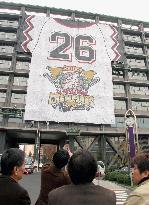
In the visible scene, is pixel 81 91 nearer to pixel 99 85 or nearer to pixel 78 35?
pixel 99 85

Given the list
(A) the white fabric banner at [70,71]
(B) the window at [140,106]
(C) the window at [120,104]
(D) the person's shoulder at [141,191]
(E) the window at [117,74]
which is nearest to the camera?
(D) the person's shoulder at [141,191]

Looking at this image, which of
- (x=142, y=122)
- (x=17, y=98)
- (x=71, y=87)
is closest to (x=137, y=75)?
(x=142, y=122)

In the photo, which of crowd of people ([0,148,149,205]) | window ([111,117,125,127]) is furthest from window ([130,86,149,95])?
crowd of people ([0,148,149,205])

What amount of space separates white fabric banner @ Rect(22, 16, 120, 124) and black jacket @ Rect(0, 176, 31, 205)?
40.8 m

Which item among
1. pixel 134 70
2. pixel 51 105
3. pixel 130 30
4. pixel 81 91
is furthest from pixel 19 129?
pixel 130 30

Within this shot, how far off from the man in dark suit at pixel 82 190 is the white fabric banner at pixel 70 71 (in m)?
41.2

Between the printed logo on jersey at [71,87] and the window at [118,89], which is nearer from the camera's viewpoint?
the printed logo on jersey at [71,87]

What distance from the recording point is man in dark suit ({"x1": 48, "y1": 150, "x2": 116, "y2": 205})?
299cm

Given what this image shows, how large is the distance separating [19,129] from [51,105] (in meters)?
5.59

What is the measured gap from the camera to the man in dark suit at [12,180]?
11.0 feet

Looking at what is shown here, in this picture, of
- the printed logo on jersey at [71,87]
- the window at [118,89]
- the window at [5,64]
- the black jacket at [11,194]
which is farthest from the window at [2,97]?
the black jacket at [11,194]

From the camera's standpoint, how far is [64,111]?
45625 millimetres

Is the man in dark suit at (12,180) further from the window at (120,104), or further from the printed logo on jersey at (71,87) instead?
the window at (120,104)

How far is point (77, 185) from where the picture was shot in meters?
3.08
